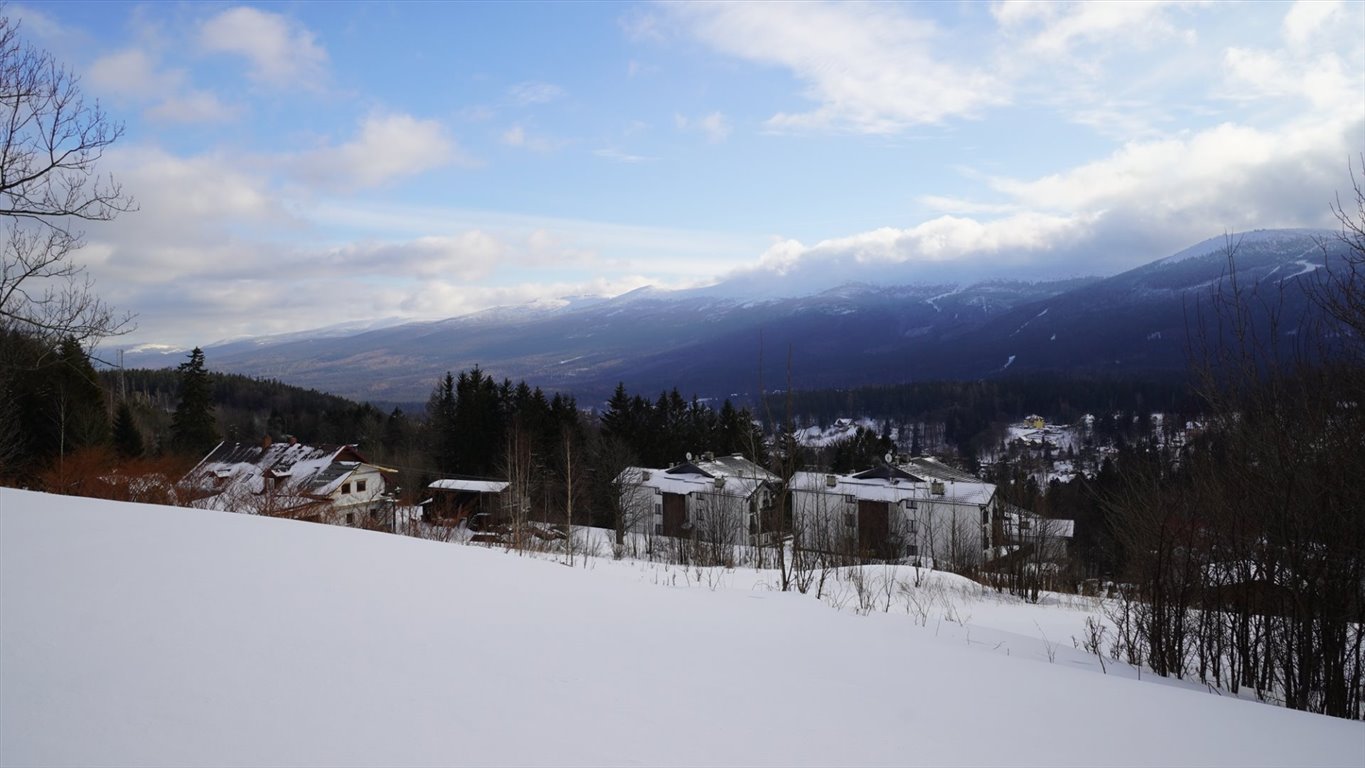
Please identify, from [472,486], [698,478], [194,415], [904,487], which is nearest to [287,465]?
[472,486]

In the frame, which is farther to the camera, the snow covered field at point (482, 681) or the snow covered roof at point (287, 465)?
the snow covered roof at point (287, 465)

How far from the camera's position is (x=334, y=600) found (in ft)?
14.7

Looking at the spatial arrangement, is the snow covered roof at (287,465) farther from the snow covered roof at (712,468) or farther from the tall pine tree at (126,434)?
the snow covered roof at (712,468)

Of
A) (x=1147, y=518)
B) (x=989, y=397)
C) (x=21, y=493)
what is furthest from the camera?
(x=989, y=397)

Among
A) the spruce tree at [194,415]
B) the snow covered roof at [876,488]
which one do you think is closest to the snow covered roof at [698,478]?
the snow covered roof at [876,488]

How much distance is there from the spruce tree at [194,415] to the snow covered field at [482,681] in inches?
1660

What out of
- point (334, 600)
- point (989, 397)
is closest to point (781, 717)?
point (334, 600)

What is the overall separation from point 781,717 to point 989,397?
120m

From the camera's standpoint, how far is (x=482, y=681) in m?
3.47

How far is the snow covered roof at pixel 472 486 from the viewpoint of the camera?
33906 millimetres

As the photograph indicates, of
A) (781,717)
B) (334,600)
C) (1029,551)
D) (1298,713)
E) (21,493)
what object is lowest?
(1029,551)

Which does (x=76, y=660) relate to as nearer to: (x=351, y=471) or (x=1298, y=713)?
(x=1298, y=713)

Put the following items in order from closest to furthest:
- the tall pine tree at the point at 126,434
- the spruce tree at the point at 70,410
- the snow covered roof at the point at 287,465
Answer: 1. the spruce tree at the point at 70,410
2. the snow covered roof at the point at 287,465
3. the tall pine tree at the point at 126,434

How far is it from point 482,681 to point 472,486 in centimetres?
3351
